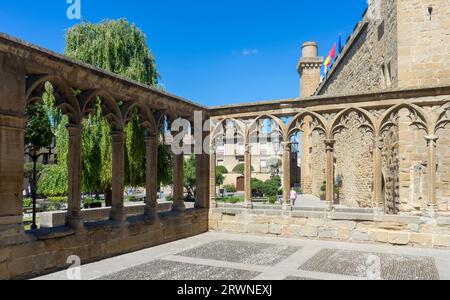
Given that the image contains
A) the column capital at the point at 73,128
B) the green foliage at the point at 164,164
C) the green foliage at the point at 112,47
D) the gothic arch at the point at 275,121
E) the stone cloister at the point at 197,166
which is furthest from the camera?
the green foliage at the point at 164,164

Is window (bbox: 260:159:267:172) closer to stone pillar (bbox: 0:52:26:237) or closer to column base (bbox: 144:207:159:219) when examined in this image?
column base (bbox: 144:207:159:219)

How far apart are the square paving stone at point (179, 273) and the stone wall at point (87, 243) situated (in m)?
0.82

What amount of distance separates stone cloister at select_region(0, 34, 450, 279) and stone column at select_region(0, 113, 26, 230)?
0.01 metres

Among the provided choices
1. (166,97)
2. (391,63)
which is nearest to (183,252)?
(166,97)

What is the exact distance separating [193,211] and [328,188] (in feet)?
9.12

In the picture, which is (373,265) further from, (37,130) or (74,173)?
(37,130)

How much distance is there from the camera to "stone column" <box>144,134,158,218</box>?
7195 mm

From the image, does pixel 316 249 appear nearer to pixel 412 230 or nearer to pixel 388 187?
pixel 412 230

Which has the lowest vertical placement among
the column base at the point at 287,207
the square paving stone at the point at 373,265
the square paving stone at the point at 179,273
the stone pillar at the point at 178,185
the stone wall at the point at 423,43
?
the square paving stone at the point at 373,265

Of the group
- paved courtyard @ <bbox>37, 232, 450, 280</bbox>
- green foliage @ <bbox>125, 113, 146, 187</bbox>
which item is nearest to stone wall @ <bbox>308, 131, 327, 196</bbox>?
green foliage @ <bbox>125, 113, 146, 187</bbox>

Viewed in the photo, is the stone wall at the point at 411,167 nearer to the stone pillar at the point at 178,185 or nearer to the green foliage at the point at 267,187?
the stone pillar at the point at 178,185

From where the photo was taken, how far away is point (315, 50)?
100 ft

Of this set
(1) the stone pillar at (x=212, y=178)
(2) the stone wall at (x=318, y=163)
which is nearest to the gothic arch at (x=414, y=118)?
(1) the stone pillar at (x=212, y=178)

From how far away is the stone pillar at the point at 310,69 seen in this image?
29.8m
